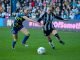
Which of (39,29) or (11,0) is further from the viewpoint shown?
(11,0)

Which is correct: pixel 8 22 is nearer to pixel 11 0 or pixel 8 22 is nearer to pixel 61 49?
pixel 11 0

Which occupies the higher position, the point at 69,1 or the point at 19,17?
the point at 19,17

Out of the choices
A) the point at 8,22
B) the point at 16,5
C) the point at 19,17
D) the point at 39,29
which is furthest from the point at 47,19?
the point at 16,5

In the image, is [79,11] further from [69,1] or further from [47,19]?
[47,19]

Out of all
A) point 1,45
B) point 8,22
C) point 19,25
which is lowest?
point 8,22

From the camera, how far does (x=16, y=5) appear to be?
32.2m

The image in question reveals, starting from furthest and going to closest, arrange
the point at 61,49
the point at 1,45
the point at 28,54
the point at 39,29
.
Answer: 1. the point at 39,29
2. the point at 1,45
3. the point at 61,49
4. the point at 28,54

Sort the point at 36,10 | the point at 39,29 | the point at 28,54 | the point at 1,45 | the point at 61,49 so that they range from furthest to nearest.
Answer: the point at 36,10 < the point at 39,29 < the point at 1,45 < the point at 61,49 < the point at 28,54

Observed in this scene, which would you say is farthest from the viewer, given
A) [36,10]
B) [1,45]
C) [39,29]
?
[36,10]

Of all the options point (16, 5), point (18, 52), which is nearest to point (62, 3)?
point (16, 5)

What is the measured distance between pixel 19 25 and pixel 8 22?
12162 mm

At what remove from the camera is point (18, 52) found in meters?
16.2

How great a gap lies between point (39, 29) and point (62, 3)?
14.5 ft

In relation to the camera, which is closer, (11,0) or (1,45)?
(1,45)
